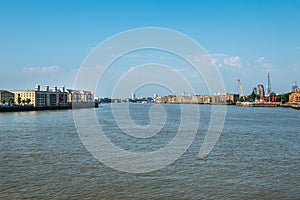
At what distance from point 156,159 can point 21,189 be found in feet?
13.0

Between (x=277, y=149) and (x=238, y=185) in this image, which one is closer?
(x=238, y=185)

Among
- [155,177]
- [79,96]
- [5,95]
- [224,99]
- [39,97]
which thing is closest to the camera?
[155,177]

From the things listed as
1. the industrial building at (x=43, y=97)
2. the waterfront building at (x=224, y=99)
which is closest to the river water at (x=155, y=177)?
the industrial building at (x=43, y=97)

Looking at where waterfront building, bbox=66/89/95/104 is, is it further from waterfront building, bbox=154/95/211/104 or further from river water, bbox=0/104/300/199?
river water, bbox=0/104/300/199

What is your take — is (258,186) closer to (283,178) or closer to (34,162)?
(283,178)

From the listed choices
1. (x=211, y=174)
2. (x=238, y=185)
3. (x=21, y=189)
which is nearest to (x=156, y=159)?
(x=211, y=174)

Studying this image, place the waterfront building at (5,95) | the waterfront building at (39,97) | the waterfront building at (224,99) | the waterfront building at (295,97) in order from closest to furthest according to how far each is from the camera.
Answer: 1. the waterfront building at (5,95)
2. the waterfront building at (39,97)
3. the waterfront building at (295,97)
4. the waterfront building at (224,99)

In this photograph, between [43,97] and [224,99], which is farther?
[224,99]

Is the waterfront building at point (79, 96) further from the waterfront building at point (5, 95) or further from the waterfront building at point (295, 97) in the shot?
the waterfront building at point (295, 97)

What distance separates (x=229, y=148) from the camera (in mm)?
11703

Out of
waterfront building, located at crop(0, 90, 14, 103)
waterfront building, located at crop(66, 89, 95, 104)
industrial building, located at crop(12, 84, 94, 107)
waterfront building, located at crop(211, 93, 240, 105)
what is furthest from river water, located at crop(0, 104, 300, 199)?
waterfront building, located at crop(211, 93, 240, 105)

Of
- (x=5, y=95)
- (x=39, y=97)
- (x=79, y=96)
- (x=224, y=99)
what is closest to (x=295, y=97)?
(x=224, y=99)

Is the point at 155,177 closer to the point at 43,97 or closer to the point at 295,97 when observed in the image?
the point at 43,97

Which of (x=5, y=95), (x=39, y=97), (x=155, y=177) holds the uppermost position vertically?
(x=5, y=95)
